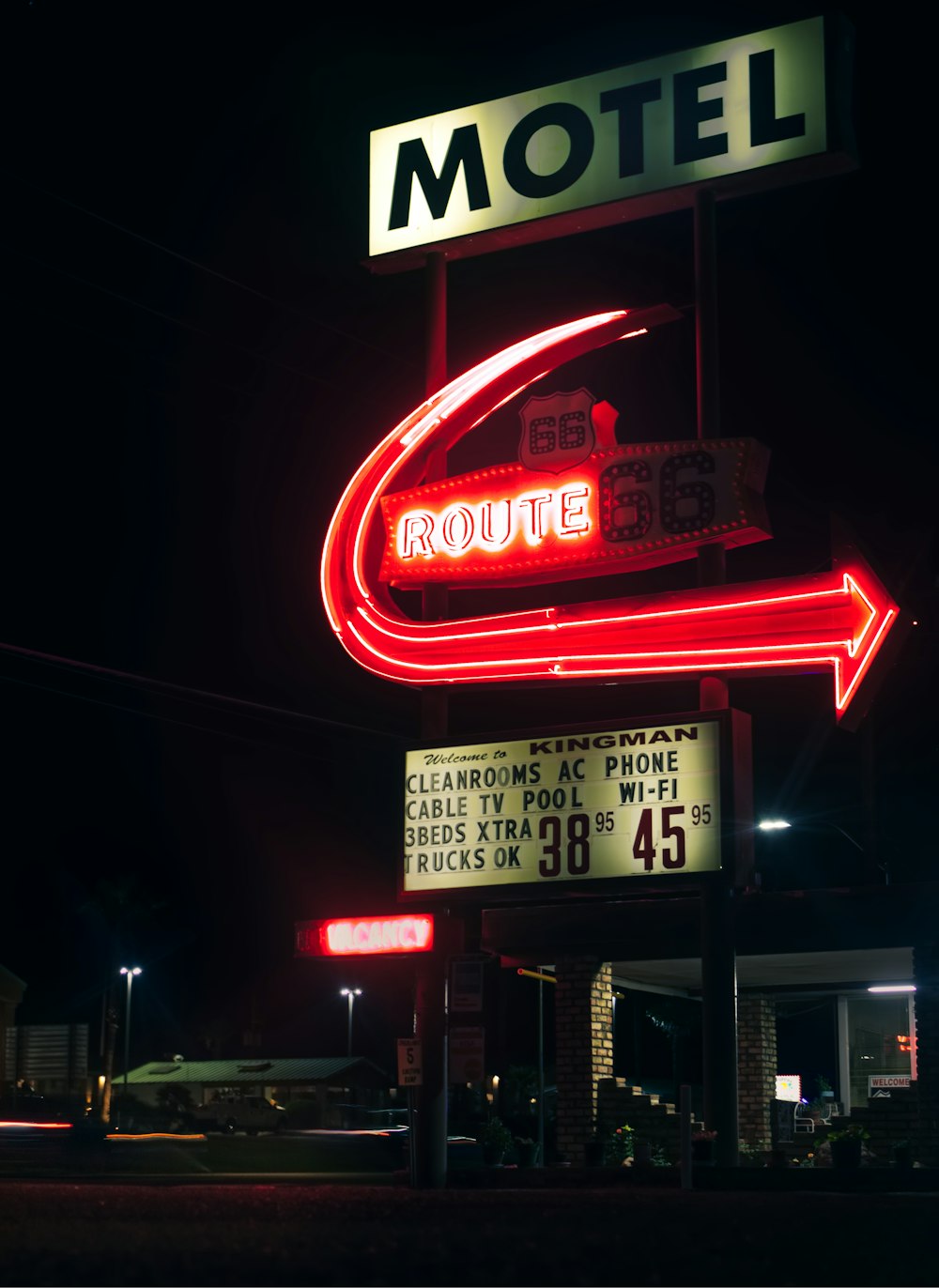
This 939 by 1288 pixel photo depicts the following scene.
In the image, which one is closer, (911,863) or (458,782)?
(458,782)

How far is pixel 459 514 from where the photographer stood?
774 inches

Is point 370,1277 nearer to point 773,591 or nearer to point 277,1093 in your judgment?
point 773,591

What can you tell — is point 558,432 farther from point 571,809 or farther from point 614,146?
point 571,809

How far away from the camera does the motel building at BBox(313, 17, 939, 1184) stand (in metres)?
17.5

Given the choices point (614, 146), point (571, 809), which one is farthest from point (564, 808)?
point (614, 146)

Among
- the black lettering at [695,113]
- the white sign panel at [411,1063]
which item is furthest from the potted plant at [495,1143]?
the black lettering at [695,113]

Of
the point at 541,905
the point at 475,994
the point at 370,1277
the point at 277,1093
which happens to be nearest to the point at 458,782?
the point at 475,994

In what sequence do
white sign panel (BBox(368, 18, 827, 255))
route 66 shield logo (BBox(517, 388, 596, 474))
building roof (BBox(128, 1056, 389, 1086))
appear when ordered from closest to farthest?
route 66 shield logo (BBox(517, 388, 596, 474)), white sign panel (BBox(368, 18, 827, 255)), building roof (BBox(128, 1056, 389, 1086))

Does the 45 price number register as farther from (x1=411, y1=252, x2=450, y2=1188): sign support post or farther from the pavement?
the pavement

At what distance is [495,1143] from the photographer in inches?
937

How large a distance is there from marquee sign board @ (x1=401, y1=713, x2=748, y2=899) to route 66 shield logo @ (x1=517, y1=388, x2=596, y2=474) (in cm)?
313

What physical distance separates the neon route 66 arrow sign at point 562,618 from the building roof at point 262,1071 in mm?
49558

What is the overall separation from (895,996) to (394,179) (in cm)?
1660

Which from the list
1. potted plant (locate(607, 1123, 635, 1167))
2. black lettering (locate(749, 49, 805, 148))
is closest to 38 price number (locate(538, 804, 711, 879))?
potted plant (locate(607, 1123, 635, 1167))
